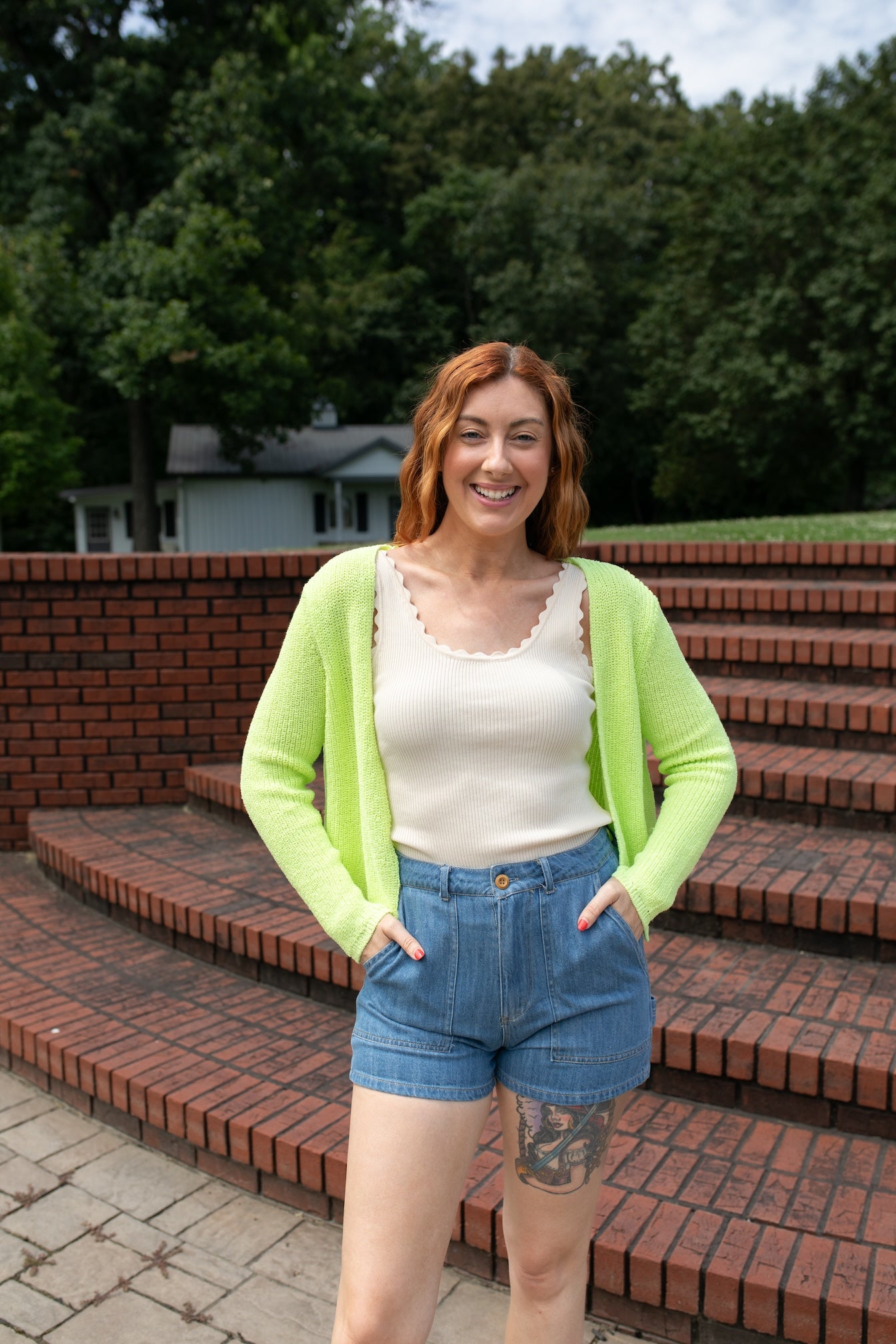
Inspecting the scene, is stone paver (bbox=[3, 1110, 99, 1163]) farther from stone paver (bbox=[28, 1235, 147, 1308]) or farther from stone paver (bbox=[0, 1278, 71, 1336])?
stone paver (bbox=[0, 1278, 71, 1336])

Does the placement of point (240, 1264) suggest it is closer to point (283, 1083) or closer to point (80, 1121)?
point (283, 1083)

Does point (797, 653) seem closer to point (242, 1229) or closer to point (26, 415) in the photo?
point (242, 1229)

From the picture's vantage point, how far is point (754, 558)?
679 centimetres

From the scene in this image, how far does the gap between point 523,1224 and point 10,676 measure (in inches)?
178

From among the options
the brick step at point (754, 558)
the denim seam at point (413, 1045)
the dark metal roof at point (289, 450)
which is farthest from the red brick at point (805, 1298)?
the dark metal roof at point (289, 450)

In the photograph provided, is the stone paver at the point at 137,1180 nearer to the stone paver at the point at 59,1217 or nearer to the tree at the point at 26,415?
the stone paver at the point at 59,1217

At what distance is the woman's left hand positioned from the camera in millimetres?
1698

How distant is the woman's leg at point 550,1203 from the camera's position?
1703 mm

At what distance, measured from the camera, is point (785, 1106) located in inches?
116

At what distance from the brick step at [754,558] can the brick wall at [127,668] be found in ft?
6.42

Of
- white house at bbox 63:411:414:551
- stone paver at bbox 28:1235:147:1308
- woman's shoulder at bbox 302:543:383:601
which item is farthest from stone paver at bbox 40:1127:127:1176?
white house at bbox 63:411:414:551

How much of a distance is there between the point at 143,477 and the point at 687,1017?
2701cm

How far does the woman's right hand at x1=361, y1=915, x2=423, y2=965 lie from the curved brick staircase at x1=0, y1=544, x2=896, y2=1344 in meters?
1.23

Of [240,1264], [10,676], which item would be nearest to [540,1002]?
[240,1264]
